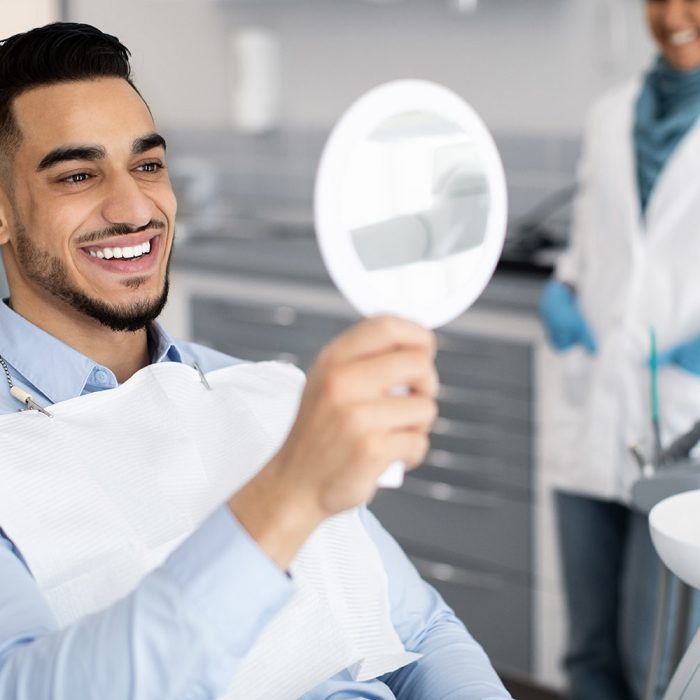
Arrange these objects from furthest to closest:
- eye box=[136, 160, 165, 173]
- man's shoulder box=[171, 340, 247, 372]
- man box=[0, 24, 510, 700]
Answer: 1. man's shoulder box=[171, 340, 247, 372]
2. eye box=[136, 160, 165, 173]
3. man box=[0, 24, 510, 700]

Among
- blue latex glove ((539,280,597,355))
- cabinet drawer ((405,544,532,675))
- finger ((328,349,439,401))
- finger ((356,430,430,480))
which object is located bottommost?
cabinet drawer ((405,544,532,675))

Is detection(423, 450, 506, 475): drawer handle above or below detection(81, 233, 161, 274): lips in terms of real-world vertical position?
below

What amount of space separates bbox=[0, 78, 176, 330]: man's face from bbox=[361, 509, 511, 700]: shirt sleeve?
1.20 ft

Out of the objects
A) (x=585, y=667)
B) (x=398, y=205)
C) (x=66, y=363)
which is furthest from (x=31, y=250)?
(x=585, y=667)

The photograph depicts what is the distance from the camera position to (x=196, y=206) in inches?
137

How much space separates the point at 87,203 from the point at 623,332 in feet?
3.72

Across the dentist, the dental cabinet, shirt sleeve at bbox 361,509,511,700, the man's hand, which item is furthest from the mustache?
the dental cabinet

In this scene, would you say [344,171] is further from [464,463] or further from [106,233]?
[464,463]

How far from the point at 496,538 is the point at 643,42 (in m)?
1.25

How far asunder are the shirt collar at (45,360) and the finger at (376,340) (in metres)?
0.55

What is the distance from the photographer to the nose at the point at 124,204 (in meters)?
1.21

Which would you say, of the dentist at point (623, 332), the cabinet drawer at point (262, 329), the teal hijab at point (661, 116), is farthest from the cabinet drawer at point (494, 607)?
the teal hijab at point (661, 116)

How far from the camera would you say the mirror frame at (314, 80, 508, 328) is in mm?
795

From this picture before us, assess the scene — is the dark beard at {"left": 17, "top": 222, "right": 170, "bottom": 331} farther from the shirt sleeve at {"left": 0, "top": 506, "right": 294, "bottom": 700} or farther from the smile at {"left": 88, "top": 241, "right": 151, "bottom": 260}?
the shirt sleeve at {"left": 0, "top": 506, "right": 294, "bottom": 700}
